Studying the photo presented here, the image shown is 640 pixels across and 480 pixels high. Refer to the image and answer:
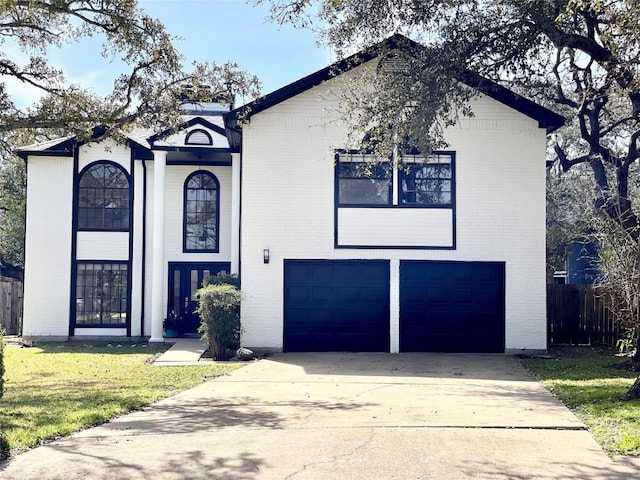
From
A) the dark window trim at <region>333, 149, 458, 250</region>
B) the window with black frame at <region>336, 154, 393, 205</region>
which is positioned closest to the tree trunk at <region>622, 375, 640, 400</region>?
the dark window trim at <region>333, 149, 458, 250</region>

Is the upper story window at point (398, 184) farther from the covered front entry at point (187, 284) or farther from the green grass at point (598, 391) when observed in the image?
the covered front entry at point (187, 284)

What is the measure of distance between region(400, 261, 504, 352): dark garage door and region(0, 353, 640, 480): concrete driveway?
432 centimetres

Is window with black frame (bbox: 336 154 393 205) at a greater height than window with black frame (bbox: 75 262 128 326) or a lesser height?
greater

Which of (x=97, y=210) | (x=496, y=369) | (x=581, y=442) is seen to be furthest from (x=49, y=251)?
(x=581, y=442)

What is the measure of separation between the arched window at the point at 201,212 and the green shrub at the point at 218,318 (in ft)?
16.1

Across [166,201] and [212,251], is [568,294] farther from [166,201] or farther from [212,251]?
[166,201]

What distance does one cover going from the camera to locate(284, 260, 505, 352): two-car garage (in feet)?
51.9

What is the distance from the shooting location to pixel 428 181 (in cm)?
1598

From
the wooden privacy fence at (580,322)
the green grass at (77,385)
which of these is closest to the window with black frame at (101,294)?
the green grass at (77,385)

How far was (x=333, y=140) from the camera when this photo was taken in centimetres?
1584

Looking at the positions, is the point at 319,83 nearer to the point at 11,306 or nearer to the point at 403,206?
the point at 403,206

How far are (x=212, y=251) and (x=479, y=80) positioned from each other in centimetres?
968

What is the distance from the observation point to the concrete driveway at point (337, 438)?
6.10 metres

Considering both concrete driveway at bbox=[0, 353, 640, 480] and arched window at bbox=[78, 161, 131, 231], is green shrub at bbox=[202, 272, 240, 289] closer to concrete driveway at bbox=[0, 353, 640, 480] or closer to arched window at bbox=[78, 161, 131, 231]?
arched window at bbox=[78, 161, 131, 231]
